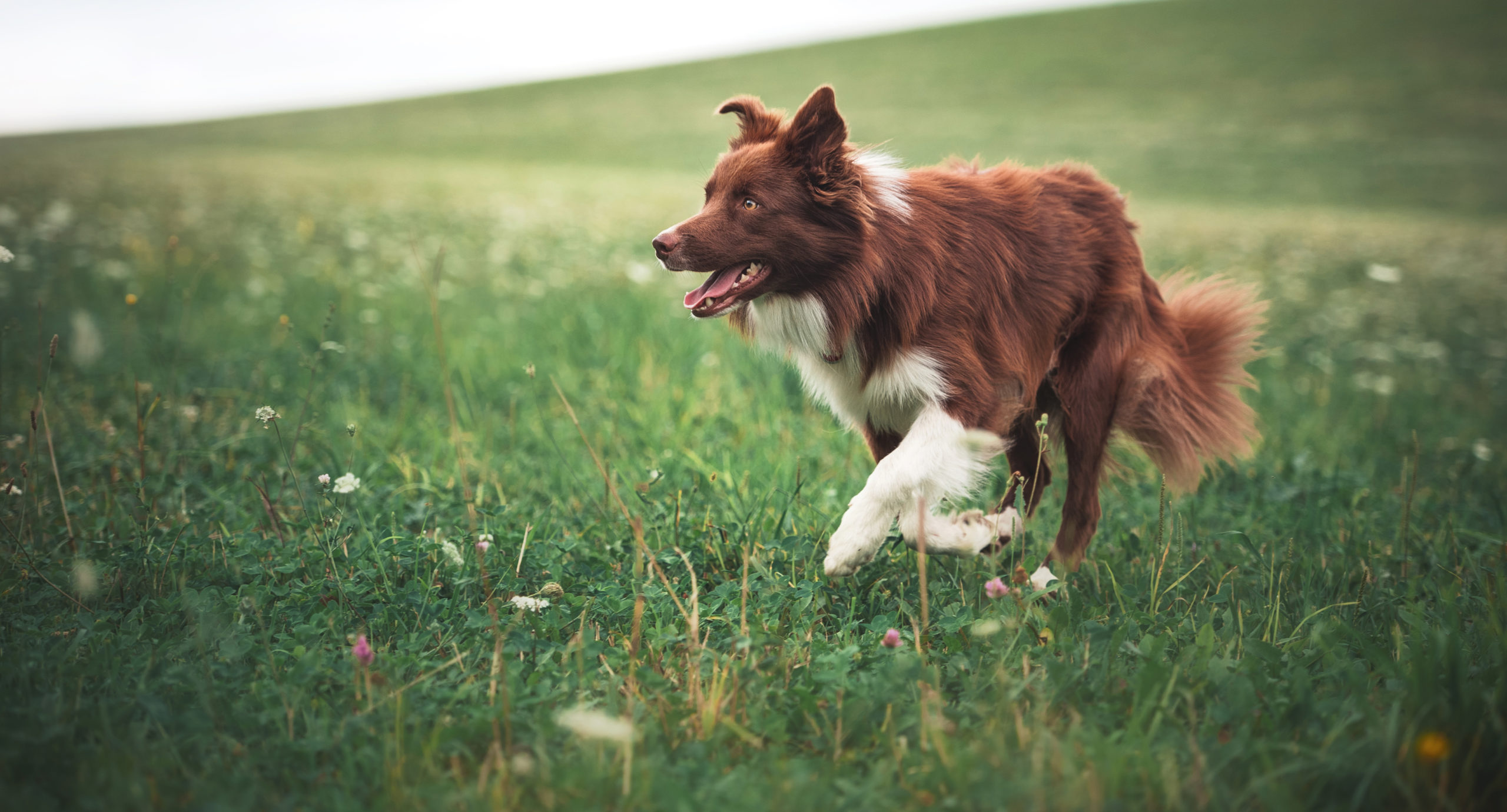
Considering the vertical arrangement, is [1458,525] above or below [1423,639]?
below

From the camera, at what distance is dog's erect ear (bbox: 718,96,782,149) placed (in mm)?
3213

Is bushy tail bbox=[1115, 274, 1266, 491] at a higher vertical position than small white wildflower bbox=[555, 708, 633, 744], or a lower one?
higher

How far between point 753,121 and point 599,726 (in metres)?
2.20

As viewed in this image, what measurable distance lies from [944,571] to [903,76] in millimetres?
37477

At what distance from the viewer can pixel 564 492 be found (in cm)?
396

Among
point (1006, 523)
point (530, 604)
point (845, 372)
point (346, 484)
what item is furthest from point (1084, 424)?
point (346, 484)

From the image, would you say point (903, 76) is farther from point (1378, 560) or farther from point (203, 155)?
point (1378, 560)

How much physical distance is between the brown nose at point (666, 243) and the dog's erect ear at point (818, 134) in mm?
505

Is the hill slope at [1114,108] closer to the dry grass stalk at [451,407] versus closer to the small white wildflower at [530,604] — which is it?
the dry grass stalk at [451,407]

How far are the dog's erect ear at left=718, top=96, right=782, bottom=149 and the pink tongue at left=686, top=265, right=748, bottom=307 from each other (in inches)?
20.8

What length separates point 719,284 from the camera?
3.03 metres

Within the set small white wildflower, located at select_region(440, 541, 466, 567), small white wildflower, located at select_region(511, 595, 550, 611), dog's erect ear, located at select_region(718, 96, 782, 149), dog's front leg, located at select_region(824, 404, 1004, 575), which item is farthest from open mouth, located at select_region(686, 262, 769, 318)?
small white wildflower, located at select_region(440, 541, 466, 567)

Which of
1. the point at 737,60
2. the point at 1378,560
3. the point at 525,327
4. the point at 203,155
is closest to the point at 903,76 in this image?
the point at 737,60

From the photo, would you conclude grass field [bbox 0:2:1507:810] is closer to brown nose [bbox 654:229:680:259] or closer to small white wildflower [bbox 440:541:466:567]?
small white wildflower [bbox 440:541:466:567]
